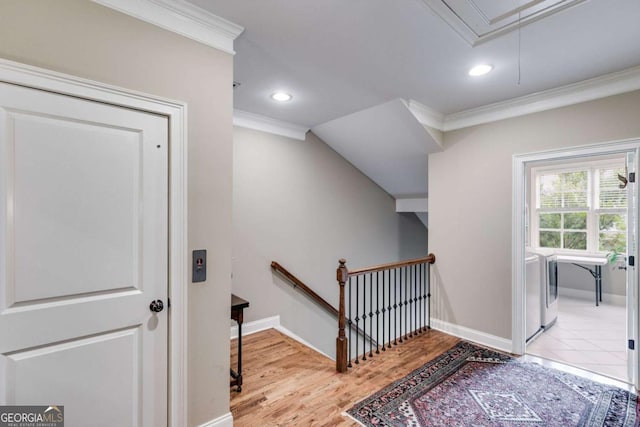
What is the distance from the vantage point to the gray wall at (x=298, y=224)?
342 cm

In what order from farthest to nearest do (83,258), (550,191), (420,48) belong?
(550,191)
(420,48)
(83,258)

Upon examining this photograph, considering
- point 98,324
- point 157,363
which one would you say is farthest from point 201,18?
point 157,363

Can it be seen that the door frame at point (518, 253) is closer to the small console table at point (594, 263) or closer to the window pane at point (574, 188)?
the small console table at point (594, 263)

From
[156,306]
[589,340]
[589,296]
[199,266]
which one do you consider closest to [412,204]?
[589,340]

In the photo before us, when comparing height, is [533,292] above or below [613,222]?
below

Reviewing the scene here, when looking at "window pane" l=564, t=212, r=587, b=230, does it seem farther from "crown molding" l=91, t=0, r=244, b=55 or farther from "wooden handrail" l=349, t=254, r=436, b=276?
"crown molding" l=91, t=0, r=244, b=55

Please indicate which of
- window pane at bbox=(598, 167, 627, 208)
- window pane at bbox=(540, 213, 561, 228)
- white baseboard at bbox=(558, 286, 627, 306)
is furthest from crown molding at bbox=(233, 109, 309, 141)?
white baseboard at bbox=(558, 286, 627, 306)

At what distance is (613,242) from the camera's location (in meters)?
4.77

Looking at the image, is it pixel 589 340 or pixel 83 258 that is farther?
pixel 589 340

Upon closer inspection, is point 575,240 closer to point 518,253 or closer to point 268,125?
point 518,253

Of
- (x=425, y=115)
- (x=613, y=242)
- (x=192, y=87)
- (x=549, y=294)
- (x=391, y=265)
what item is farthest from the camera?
(x=613, y=242)

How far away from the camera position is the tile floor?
2820 mm

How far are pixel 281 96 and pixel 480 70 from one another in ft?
5.64

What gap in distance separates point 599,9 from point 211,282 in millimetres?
2675
